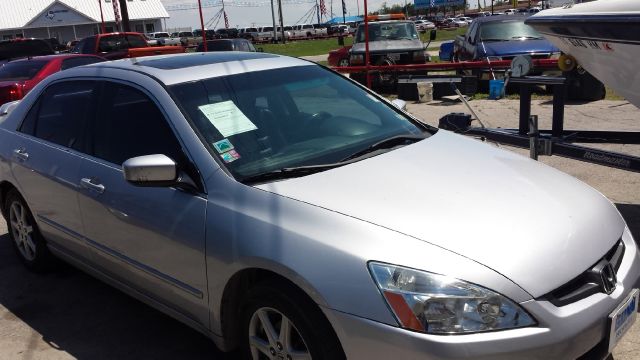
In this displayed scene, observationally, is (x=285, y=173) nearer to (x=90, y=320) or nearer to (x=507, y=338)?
(x=507, y=338)

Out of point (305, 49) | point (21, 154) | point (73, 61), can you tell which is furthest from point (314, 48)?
point (21, 154)

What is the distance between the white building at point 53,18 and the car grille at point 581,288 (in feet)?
233

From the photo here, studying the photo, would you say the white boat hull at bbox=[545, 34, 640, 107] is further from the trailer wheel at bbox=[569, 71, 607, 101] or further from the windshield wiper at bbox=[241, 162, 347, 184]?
the trailer wheel at bbox=[569, 71, 607, 101]

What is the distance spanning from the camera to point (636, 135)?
17.1ft

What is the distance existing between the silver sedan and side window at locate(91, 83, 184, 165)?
1cm

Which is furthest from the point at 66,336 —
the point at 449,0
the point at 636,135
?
the point at 449,0

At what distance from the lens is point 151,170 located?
2885mm

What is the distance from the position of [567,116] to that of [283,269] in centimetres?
848

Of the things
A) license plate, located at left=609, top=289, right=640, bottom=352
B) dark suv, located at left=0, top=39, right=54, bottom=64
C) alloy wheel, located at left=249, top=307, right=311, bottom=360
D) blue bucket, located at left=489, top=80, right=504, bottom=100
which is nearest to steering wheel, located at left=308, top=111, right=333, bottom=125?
alloy wheel, located at left=249, top=307, right=311, bottom=360

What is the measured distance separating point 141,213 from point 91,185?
0.55 metres

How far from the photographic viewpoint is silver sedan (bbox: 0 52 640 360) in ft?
7.34

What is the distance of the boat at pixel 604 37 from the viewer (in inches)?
170

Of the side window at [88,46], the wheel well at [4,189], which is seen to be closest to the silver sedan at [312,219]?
the wheel well at [4,189]

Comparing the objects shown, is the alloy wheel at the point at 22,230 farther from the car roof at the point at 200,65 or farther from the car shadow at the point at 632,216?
the car shadow at the point at 632,216
